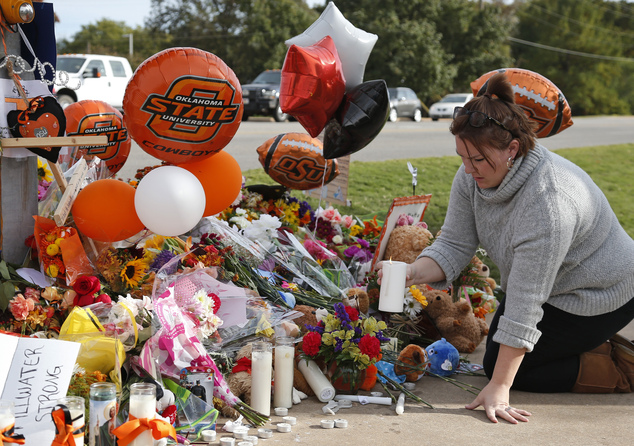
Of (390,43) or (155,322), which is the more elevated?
(390,43)

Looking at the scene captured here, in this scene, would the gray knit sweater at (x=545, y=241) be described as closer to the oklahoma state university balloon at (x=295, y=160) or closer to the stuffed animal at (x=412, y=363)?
the stuffed animal at (x=412, y=363)

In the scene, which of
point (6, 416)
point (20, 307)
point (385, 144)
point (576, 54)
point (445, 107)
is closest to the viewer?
point (6, 416)

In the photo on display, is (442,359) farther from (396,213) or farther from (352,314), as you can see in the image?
(396,213)

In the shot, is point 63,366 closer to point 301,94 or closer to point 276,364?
point 276,364

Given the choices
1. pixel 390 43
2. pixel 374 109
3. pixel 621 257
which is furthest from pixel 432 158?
pixel 390 43

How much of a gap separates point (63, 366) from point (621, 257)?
7.70ft

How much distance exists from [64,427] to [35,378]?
34 cm

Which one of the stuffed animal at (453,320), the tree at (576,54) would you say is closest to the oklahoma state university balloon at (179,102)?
the stuffed animal at (453,320)

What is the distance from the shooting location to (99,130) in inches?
153

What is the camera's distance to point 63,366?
229 centimetres

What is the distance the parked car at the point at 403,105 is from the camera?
23.7 metres

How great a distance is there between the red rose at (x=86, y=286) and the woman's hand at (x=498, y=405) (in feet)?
5.56

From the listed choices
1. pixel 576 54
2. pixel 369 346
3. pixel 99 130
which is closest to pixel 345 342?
pixel 369 346

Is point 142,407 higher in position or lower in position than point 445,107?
lower
